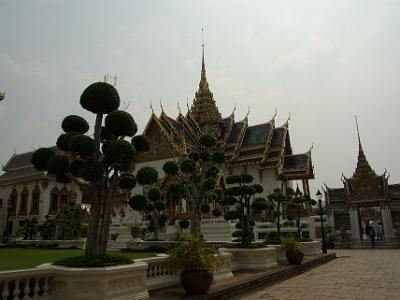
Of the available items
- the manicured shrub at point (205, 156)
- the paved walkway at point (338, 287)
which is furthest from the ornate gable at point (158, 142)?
the paved walkway at point (338, 287)

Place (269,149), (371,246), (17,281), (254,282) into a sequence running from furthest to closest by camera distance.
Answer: (269,149) → (371,246) → (254,282) → (17,281)

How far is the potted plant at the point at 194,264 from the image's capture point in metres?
6.48

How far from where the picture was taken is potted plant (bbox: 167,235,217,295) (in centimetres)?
648

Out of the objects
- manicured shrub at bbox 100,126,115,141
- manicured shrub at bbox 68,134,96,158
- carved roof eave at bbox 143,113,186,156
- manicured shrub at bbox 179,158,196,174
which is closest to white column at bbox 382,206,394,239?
carved roof eave at bbox 143,113,186,156

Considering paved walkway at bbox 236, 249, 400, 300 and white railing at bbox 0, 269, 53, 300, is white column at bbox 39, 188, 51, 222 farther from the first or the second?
white railing at bbox 0, 269, 53, 300

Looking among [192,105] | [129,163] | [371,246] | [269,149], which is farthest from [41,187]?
[129,163]

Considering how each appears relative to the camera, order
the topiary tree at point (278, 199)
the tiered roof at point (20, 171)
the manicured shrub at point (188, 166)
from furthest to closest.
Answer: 1. the tiered roof at point (20, 171)
2. the topiary tree at point (278, 199)
3. the manicured shrub at point (188, 166)

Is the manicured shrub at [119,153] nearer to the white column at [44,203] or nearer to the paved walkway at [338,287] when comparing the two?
the paved walkway at [338,287]

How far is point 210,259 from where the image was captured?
6777mm

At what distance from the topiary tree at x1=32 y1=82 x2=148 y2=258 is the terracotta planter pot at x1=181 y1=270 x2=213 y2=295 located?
1.58 m

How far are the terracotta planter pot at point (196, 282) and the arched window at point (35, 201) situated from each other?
29.2 metres

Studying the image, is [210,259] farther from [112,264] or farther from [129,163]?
[129,163]

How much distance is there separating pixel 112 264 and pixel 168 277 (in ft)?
6.37

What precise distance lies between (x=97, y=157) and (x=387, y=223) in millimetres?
23235
